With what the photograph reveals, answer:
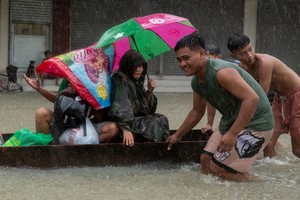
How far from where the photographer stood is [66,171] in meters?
6.13

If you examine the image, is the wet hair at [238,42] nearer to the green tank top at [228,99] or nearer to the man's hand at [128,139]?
the green tank top at [228,99]

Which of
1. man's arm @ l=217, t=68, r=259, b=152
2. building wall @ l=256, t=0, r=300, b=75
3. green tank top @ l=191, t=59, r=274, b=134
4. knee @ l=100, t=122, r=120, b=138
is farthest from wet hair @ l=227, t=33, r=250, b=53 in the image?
building wall @ l=256, t=0, r=300, b=75

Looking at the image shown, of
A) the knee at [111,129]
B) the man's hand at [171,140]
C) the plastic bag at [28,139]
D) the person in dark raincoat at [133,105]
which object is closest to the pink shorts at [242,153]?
the man's hand at [171,140]

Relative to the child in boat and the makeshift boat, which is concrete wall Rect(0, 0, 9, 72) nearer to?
the child in boat

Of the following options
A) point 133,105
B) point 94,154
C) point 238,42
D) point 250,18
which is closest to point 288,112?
point 238,42

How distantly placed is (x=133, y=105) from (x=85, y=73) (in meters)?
0.67

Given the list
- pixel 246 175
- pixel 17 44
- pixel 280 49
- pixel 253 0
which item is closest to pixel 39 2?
pixel 17 44

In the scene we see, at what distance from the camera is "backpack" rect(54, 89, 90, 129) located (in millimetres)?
6227

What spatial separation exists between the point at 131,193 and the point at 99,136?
126 cm

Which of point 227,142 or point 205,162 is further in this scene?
point 205,162

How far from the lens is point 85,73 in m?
6.39

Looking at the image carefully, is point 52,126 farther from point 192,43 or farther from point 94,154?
point 192,43

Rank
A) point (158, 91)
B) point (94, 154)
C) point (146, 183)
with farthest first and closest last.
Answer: point (158, 91)
point (94, 154)
point (146, 183)

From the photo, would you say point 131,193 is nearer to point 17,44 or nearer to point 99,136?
point 99,136
